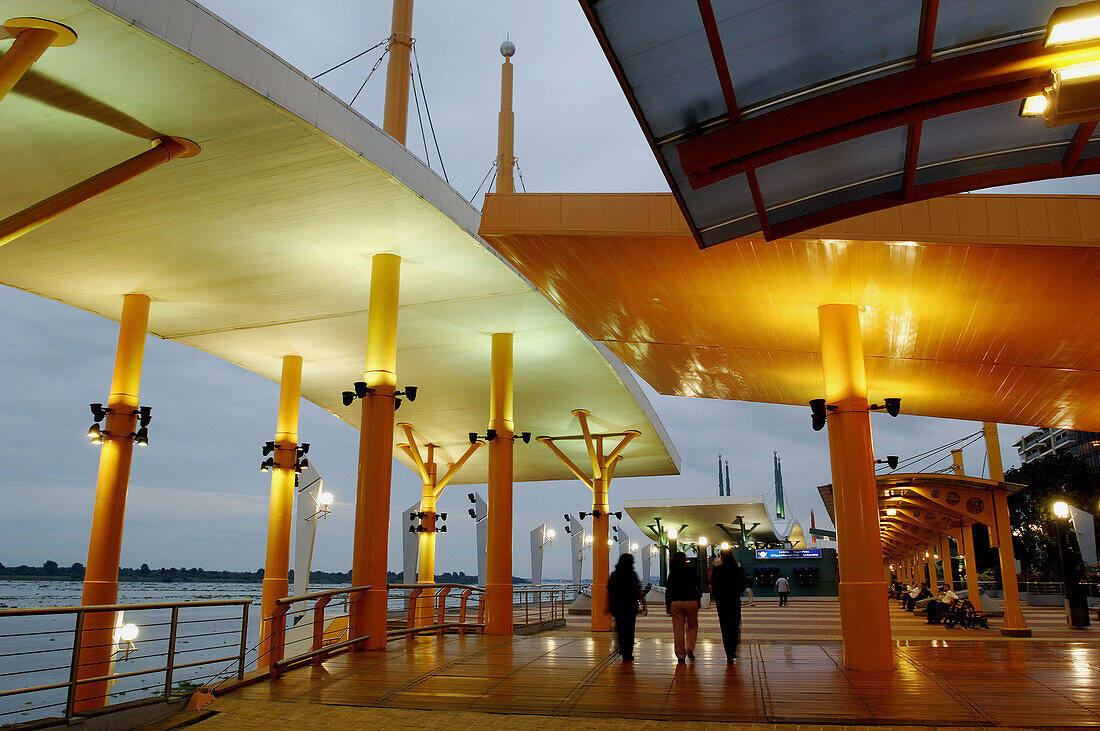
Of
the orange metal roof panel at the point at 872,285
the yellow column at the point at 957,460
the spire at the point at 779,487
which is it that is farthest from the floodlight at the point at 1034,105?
the spire at the point at 779,487

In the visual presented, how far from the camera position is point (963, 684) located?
28.0ft

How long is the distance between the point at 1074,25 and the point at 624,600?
886 cm

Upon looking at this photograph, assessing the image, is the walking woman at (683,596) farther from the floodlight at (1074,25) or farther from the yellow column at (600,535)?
the yellow column at (600,535)

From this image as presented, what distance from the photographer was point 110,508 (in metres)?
14.7

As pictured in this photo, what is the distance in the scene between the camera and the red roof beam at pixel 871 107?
179 inches

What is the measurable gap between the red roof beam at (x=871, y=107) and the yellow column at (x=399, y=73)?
13112mm

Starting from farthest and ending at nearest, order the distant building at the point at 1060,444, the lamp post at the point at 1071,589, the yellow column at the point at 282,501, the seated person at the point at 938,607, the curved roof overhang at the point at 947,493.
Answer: the distant building at the point at 1060,444 < the seated person at the point at 938,607 < the yellow column at the point at 282,501 < the lamp post at the point at 1071,589 < the curved roof overhang at the point at 947,493

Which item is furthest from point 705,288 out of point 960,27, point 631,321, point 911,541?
point 911,541

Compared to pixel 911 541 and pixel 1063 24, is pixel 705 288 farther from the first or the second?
pixel 911 541

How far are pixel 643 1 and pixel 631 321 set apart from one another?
395 inches

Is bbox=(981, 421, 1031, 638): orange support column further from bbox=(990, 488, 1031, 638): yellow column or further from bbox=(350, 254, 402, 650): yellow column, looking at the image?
bbox=(350, 254, 402, 650): yellow column

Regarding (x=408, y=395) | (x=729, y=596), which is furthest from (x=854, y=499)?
(x=408, y=395)

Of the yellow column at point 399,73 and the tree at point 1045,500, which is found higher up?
the yellow column at point 399,73

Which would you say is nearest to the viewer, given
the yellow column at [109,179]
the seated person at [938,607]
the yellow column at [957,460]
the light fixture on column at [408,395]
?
the yellow column at [109,179]
